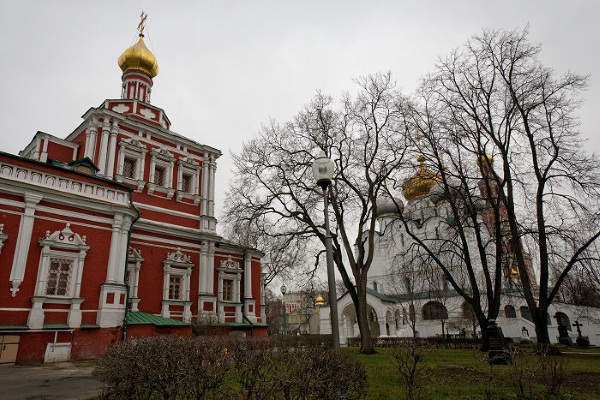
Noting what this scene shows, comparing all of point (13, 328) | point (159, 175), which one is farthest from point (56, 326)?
point (159, 175)

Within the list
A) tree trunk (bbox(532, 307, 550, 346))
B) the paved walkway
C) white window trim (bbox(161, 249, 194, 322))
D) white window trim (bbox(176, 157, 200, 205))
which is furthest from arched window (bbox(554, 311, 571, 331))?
the paved walkway

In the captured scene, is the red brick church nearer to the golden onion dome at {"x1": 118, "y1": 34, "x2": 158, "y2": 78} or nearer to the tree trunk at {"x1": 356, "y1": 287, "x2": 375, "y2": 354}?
the golden onion dome at {"x1": 118, "y1": 34, "x2": 158, "y2": 78}

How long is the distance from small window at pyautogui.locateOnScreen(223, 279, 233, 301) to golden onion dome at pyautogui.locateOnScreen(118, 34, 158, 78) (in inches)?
504

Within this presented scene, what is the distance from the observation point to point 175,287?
18.1 meters

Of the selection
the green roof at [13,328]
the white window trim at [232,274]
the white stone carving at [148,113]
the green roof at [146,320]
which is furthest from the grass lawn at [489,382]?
the white stone carving at [148,113]

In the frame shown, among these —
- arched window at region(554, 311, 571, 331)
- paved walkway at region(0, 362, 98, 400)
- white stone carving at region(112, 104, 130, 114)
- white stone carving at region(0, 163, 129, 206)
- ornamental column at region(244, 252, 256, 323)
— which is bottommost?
paved walkway at region(0, 362, 98, 400)

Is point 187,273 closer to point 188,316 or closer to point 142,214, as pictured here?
point 188,316

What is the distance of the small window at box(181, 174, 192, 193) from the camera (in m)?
20.5

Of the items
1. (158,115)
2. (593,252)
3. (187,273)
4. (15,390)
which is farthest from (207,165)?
(593,252)

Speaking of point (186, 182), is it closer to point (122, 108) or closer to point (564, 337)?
point (122, 108)

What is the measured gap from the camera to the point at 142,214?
17.8m

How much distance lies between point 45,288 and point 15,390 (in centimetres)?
557

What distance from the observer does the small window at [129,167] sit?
728 inches

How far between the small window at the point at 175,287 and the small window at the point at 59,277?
16.9ft
